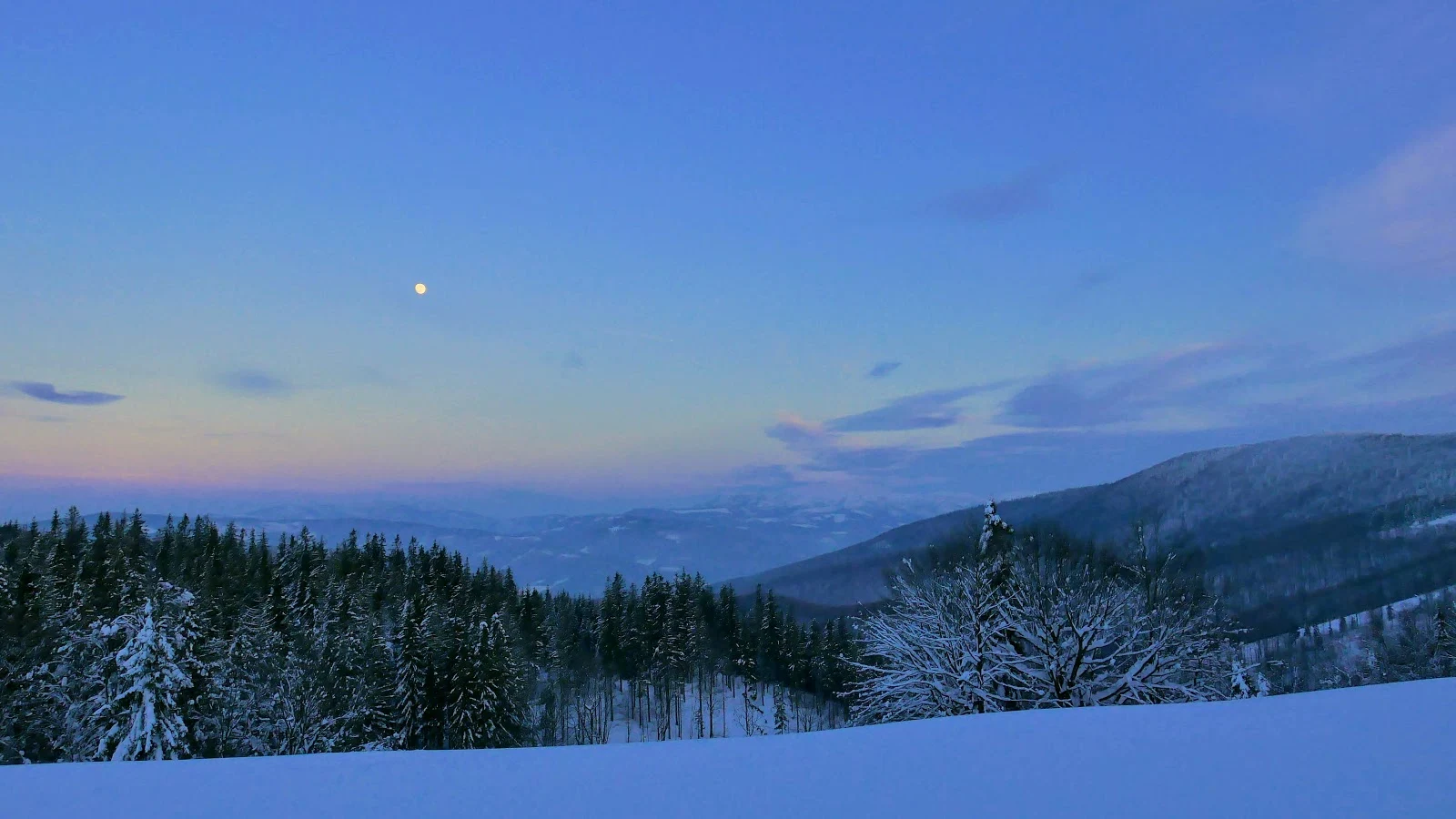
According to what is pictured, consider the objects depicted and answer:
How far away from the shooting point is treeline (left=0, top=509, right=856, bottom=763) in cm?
2736

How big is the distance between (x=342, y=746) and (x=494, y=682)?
8.37 metres

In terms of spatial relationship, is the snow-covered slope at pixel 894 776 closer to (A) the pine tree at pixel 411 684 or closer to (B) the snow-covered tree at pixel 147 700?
(B) the snow-covered tree at pixel 147 700

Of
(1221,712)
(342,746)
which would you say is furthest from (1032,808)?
(342,746)

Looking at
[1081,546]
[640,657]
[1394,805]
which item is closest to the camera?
[1394,805]

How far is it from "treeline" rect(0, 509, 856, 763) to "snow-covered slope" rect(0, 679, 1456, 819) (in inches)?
502

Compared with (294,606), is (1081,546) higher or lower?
higher

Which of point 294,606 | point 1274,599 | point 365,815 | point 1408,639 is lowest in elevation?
point 1274,599

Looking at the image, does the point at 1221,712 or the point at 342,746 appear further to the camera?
the point at 342,746

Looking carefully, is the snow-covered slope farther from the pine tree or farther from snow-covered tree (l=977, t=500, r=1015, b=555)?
the pine tree

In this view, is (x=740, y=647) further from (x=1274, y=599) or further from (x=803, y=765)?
(x=1274, y=599)

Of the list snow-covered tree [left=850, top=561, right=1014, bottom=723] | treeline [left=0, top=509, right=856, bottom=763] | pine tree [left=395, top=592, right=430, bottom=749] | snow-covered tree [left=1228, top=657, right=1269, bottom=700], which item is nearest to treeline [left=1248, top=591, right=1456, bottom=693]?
snow-covered tree [left=1228, top=657, right=1269, bottom=700]

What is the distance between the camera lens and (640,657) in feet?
247

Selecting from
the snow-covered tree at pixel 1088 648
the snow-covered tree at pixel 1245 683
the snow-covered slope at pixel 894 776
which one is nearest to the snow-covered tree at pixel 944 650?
the snow-covered tree at pixel 1088 648

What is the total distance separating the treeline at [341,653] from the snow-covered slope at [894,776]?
12.8 meters
